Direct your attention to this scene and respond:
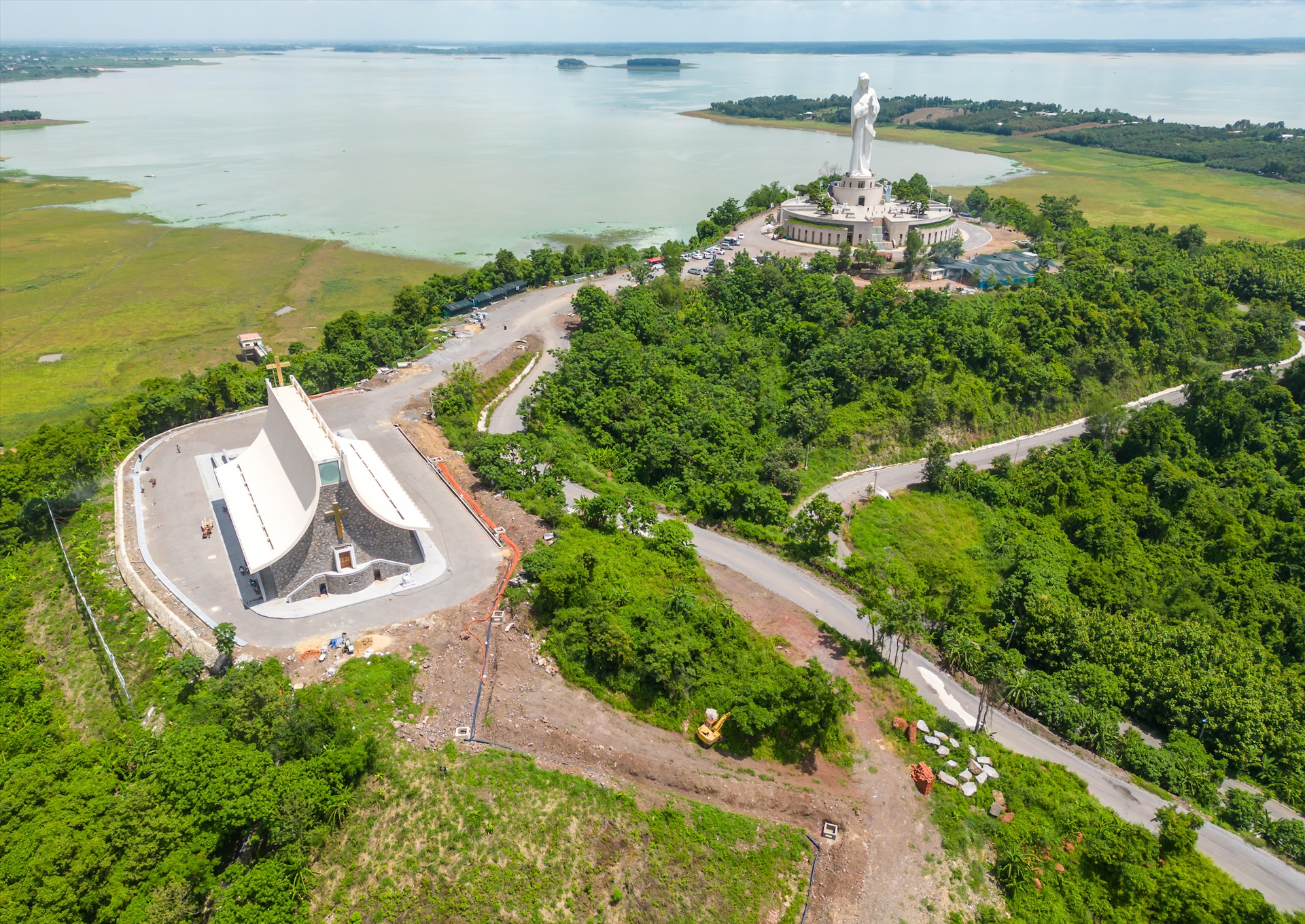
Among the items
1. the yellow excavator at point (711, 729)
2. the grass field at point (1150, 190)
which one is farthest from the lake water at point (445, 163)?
the yellow excavator at point (711, 729)

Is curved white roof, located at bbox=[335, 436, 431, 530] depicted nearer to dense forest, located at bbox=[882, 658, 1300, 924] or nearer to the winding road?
the winding road

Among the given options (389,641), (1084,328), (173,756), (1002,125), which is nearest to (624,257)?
(1084,328)

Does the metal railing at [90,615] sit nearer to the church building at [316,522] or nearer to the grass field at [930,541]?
the church building at [316,522]

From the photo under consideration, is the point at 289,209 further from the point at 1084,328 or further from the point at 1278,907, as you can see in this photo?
the point at 1278,907

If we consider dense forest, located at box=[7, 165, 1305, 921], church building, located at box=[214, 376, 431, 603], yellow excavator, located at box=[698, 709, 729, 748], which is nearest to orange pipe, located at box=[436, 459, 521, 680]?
dense forest, located at box=[7, 165, 1305, 921]

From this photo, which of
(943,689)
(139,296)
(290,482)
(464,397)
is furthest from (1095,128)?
(290,482)
